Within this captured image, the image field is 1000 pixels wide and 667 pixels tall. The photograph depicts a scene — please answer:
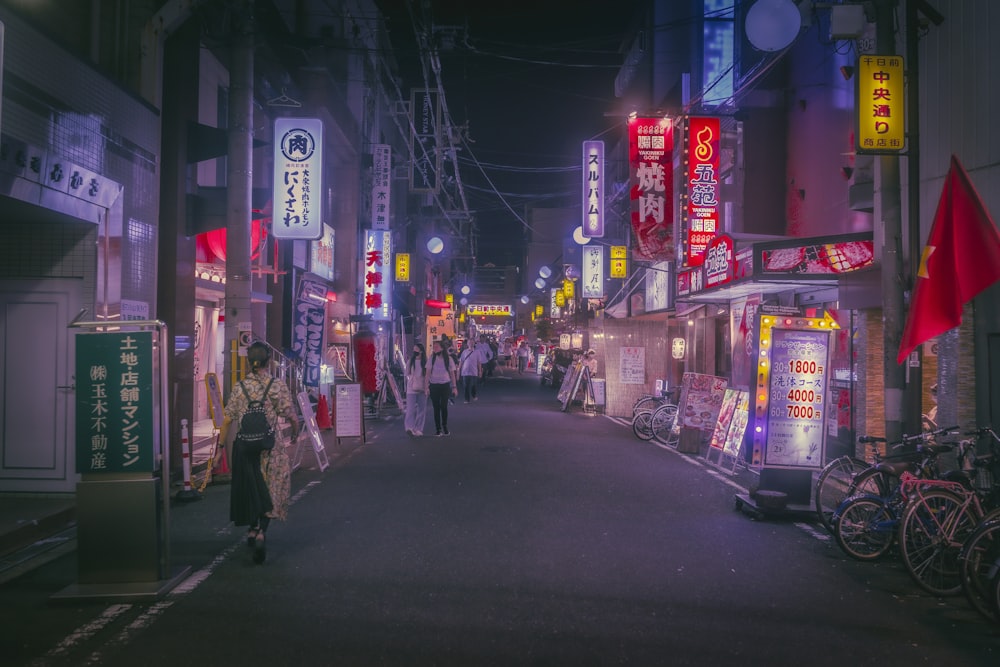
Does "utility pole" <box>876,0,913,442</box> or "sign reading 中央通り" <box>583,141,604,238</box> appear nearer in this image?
"utility pole" <box>876,0,913,442</box>

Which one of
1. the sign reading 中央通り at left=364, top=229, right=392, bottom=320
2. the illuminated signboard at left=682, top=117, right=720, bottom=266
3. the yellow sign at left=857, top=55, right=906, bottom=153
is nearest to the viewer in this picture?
the yellow sign at left=857, top=55, right=906, bottom=153

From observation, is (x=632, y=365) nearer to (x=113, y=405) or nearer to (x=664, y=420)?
(x=664, y=420)

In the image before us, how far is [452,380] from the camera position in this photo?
55.9 feet

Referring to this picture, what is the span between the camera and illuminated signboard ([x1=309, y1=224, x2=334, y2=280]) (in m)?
22.4

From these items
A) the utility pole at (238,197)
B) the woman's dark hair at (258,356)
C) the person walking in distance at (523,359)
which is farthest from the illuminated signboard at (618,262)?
the person walking in distance at (523,359)

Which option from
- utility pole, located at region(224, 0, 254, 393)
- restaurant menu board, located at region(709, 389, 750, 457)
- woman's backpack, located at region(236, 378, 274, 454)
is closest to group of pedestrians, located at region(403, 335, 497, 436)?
utility pole, located at region(224, 0, 254, 393)

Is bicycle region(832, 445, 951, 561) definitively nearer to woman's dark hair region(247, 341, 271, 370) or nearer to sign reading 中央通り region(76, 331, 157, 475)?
woman's dark hair region(247, 341, 271, 370)

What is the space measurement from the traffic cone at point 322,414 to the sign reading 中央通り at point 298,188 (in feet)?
12.3

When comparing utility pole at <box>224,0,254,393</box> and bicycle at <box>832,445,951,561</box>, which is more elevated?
utility pole at <box>224,0,254,393</box>

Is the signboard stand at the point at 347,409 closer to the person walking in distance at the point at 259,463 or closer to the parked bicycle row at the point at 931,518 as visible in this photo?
the person walking in distance at the point at 259,463

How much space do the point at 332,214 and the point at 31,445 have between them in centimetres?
1953

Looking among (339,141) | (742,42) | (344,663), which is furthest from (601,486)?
(339,141)

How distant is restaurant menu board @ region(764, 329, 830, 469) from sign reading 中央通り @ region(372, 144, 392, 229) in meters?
21.6

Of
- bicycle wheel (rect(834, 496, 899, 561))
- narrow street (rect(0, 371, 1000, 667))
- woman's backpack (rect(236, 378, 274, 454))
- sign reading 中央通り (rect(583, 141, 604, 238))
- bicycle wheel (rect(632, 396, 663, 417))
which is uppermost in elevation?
sign reading 中央通り (rect(583, 141, 604, 238))
